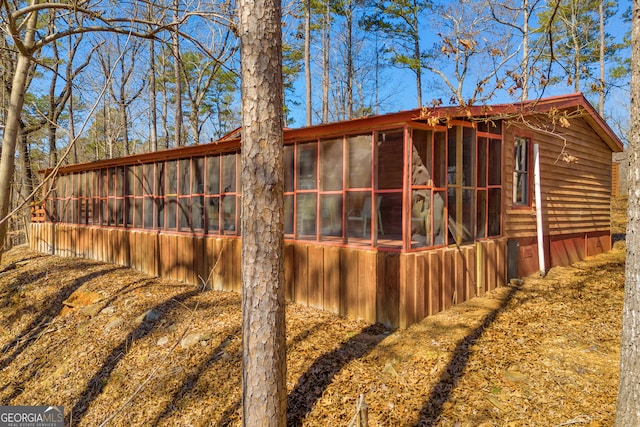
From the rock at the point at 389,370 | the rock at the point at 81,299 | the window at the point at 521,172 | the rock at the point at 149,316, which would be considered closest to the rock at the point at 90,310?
the rock at the point at 81,299

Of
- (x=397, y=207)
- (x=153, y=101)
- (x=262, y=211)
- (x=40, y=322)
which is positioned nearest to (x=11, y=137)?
(x=262, y=211)

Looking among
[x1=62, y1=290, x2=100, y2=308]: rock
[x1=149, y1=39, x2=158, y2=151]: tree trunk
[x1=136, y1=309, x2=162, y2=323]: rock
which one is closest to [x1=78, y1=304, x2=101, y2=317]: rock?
[x1=62, y1=290, x2=100, y2=308]: rock

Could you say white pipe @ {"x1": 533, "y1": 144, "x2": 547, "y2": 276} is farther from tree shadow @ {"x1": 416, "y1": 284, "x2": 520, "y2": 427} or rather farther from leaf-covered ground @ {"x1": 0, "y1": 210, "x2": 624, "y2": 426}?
tree shadow @ {"x1": 416, "y1": 284, "x2": 520, "y2": 427}

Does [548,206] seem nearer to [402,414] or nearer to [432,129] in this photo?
[432,129]

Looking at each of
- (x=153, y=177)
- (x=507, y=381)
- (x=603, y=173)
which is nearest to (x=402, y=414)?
(x=507, y=381)

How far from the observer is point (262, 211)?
125 inches

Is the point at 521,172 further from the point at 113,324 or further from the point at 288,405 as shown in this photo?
the point at 113,324

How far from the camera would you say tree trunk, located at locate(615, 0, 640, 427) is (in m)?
2.71

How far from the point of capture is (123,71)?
60.6 ft

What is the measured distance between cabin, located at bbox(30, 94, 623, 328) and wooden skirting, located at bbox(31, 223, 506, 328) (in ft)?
0.07

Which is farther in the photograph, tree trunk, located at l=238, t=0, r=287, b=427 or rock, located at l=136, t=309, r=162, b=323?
rock, located at l=136, t=309, r=162, b=323

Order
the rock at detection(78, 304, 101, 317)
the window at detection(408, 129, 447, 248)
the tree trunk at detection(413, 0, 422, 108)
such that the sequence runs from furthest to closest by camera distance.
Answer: the tree trunk at detection(413, 0, 422, 108)
the rock at detection(78, 304, 101, 317)
the window at detection(408, 129, 447, 248)

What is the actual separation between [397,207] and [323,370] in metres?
2.36

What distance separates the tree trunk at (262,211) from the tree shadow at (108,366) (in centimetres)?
173
